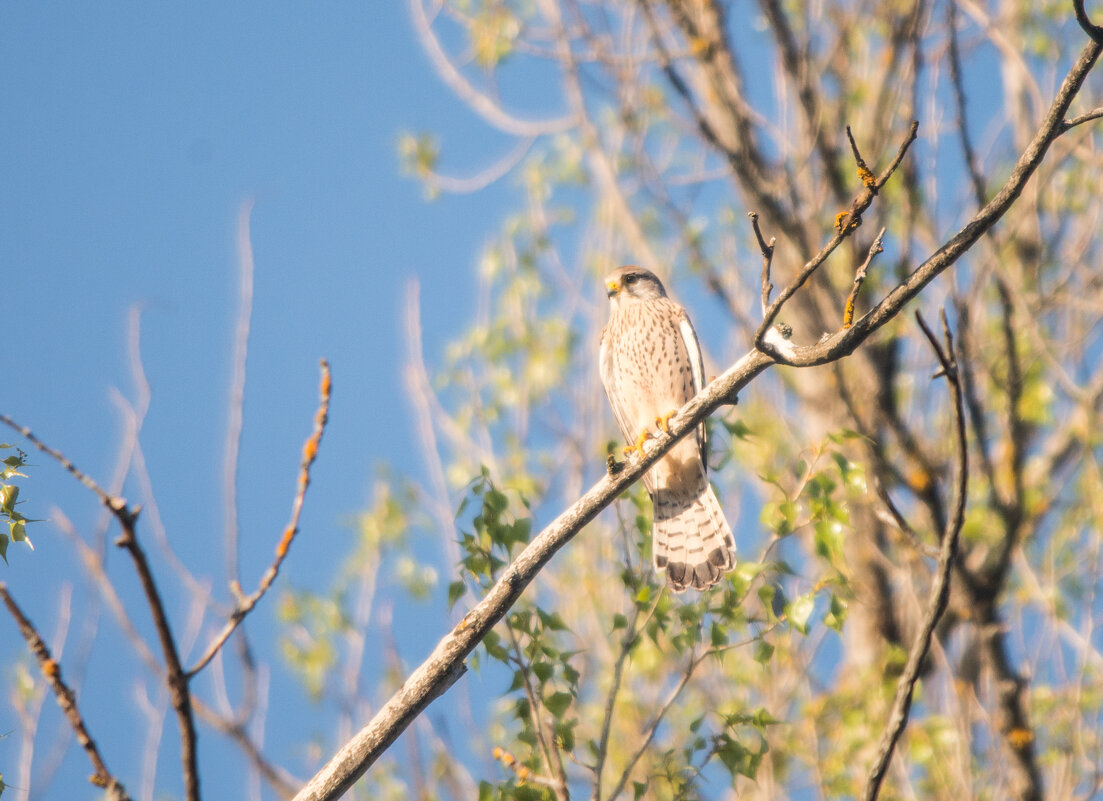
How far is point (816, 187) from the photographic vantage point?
4.65 metres

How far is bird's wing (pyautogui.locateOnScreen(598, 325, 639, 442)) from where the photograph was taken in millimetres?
4031

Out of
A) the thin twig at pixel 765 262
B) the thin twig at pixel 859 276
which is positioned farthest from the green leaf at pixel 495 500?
the thin twig at pixel 859 276

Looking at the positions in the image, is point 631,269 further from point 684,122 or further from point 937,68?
point 937,68

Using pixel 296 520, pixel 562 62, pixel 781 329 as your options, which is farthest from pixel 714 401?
pixel 562 62

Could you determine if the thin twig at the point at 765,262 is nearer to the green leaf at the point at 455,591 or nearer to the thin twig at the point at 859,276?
the thin twig at the point at 859,276

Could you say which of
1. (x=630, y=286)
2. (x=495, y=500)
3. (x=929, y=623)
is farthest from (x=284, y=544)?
(x=630, y=286)

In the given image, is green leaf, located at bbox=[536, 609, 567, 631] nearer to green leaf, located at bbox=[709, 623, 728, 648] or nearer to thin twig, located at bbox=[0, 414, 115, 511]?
green leaf, located at bbox=[709, 623, 728, 648]

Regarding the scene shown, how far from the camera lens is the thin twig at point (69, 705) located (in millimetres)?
1131

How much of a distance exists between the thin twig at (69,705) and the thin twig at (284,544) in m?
0.14

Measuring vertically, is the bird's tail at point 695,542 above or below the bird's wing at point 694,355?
below

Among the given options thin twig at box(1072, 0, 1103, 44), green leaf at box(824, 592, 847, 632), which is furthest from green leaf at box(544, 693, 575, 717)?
thin twig at box(1072, 0, 1103, 44)

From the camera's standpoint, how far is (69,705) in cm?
114

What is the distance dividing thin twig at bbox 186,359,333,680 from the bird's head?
3.05m

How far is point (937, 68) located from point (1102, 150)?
1393mm
